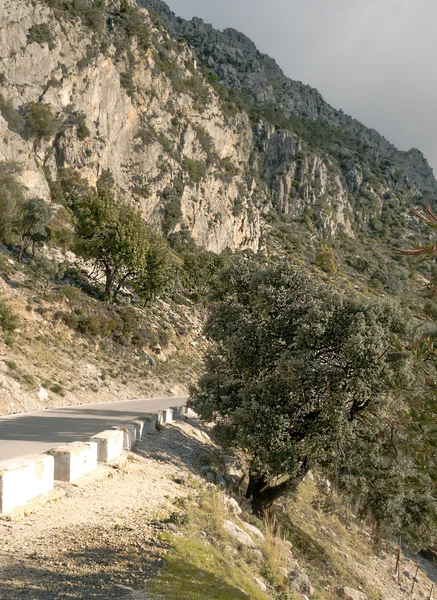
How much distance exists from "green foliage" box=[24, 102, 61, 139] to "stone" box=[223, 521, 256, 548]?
49.4 meters

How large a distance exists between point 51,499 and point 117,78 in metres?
66.0

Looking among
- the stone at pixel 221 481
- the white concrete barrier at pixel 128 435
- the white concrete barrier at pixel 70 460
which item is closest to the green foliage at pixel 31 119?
the white concrete barrier at pixel 128 435

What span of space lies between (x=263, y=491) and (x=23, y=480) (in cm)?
877

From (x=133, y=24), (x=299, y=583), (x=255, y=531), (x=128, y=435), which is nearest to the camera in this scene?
(x=299, y=583)

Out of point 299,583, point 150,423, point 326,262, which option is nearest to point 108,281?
point 150,423

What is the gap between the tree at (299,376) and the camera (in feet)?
37.7

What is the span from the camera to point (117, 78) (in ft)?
209

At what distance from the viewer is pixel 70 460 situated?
320 inches

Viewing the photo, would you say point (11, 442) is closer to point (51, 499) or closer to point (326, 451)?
point (51, 499)

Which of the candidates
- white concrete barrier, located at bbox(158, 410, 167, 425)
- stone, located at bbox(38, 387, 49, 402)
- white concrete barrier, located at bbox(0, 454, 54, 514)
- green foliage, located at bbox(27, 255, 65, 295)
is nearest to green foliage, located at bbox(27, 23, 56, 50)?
green foliage, located at bbox(27, 255, 65, 295)

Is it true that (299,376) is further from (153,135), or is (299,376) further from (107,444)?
(153,135)

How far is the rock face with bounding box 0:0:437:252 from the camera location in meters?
52.9

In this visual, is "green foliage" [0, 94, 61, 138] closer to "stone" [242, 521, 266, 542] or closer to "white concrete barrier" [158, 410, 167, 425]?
"white concrete barrier" [158, 410, 167, 425]

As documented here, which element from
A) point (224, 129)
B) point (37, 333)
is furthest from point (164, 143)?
point (37, 333)
